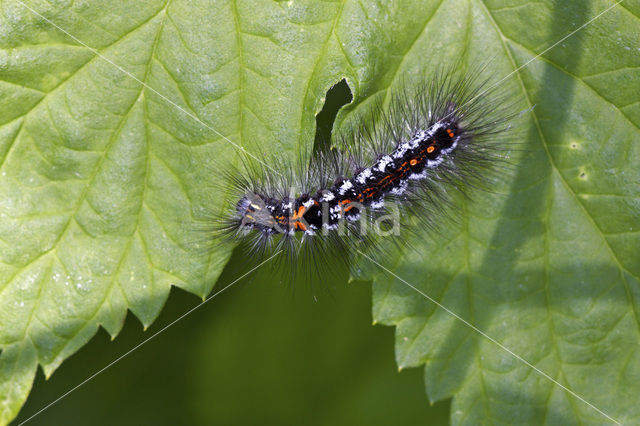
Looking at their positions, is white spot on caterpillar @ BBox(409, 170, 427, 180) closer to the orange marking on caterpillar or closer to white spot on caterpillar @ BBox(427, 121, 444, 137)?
white spot on caterpillar @ BBox(427, 121, 444, 137)

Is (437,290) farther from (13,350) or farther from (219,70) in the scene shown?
(13,350)

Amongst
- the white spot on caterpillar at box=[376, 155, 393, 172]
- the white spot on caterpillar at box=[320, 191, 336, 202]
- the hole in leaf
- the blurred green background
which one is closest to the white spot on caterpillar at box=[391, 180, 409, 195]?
the white spot on caterpillar at box=[376, 155, 393, 172]

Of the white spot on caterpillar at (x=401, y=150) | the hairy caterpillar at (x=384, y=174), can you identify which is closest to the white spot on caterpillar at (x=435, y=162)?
the hairy caterpillar at (x=384, y=174)

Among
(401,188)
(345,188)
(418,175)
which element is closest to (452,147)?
(418,175)

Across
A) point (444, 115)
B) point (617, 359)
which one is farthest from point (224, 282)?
point (617, 359)

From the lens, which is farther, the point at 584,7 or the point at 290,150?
the point at 290,150

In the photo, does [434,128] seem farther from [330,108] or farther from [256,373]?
[256,373]

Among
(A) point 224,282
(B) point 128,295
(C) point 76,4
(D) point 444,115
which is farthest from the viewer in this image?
(A) point 224,282
